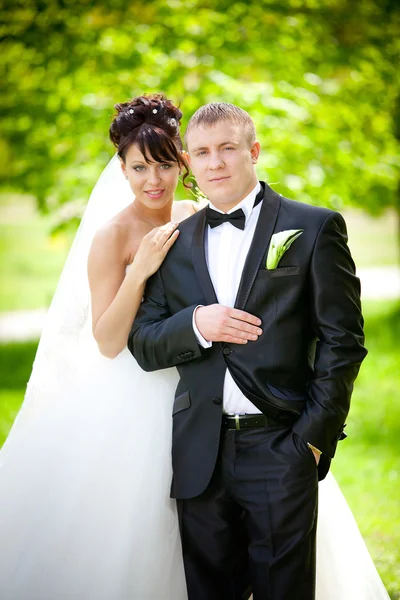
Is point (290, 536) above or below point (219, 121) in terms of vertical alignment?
below

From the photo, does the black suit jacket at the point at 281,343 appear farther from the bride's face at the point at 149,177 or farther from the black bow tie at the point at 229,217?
the bride's face at the point at 149,177

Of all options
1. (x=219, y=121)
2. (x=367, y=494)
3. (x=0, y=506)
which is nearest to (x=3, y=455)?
(x=0, y=506)

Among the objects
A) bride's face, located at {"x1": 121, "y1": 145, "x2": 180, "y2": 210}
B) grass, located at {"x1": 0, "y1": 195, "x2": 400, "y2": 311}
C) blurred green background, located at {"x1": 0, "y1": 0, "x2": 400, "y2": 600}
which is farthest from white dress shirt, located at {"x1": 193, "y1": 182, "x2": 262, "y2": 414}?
grass, located at {"x1": 0, "y1": 195, "x2": 400, "y2": 311}

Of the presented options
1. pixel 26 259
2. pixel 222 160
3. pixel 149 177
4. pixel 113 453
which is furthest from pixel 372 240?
pixel 222 160

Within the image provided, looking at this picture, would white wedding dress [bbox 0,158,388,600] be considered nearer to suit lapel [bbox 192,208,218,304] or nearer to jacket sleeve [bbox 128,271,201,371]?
Result: jacket sleeve [bbox 128,271,201,371]

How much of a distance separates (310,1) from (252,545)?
20.1ft

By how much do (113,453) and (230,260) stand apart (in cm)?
109

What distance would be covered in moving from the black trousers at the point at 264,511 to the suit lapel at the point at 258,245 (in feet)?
1.77

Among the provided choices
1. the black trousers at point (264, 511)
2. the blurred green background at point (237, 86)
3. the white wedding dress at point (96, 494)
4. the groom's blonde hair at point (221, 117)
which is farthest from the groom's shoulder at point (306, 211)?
the blurred green background at point (237, 86)

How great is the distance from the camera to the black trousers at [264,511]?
2.88m

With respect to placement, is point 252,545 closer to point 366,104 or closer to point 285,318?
point 285,318

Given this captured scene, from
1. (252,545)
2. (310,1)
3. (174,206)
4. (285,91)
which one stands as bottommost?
(252,545)

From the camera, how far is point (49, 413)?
3617 mm

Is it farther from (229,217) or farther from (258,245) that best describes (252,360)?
(229,217)
